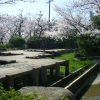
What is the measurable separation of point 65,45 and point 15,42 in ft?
27.5

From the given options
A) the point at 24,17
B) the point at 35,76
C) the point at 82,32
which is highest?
the point at 24,17

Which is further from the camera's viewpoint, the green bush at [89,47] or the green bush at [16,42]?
the green bush at [16,42]

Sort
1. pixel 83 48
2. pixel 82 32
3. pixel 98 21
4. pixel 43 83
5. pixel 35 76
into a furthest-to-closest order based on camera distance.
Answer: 1. pixel 83 48
2. pixel 98 21
3. pixel 82 32
4. pixel 43 83
5. pixel 35 76

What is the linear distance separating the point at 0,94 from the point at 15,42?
30.7 meters

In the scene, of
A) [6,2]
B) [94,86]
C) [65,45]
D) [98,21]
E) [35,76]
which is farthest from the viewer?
[65,45]

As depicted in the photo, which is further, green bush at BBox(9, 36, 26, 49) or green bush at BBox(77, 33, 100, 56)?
green bush at BBox(9, 36, 26, 49)

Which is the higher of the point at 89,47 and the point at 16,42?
the point at 16,42

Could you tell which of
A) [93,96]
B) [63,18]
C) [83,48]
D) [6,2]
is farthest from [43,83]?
[83,48]

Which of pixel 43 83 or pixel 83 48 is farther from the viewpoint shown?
pixel 83 48

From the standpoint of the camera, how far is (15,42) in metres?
33.3

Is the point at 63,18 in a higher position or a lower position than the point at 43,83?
higher

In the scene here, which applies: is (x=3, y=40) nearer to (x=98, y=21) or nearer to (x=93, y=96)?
(x=98, y=21)

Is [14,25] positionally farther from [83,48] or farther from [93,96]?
[93,96]

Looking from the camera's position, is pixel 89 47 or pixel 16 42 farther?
pixel 16 42
